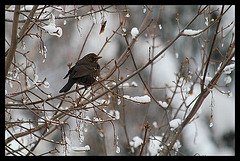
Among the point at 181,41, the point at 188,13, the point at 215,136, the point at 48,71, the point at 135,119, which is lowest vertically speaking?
the point at 215,136

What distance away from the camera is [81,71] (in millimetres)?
3979

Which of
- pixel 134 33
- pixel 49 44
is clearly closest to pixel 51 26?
pixel 134 33

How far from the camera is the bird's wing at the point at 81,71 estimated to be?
3910mm

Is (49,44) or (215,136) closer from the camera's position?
(215,136)

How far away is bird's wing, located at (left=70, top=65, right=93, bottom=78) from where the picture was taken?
3.91 meters

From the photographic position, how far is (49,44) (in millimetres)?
10922
